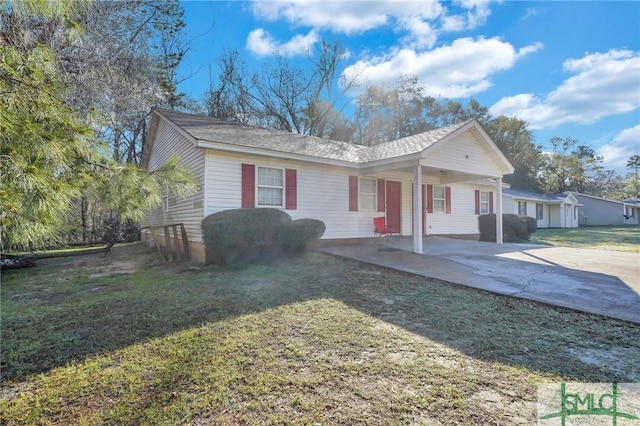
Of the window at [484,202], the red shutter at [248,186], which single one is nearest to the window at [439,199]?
the window at [484,202]

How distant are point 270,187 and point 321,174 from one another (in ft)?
6.23

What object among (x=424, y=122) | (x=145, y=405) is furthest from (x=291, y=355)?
(x=424, y=122)

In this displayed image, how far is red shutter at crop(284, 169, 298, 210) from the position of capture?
9180mm

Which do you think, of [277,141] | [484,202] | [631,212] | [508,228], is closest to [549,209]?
[631,212]

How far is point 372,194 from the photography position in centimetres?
1120

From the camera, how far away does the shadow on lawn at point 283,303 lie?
3033 millimetres

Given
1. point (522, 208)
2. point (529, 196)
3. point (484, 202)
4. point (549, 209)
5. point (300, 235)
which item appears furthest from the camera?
point (549, 209)

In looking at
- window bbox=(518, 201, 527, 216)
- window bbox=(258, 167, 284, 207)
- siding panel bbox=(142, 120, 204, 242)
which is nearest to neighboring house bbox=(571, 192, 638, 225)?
window bbox=(518, 201, 527, 216)

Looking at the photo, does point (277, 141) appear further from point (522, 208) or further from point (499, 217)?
point (522, 208)

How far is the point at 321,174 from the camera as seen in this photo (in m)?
9.99

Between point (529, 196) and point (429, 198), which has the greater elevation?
point (529, 196)

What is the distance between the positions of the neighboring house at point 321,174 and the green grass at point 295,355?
3.63m

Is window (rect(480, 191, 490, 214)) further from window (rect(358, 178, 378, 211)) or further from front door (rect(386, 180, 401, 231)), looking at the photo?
window (rect(358, 178, 378, 211))

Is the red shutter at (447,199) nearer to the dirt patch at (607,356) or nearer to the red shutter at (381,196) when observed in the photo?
the red shutter at (381,196)
